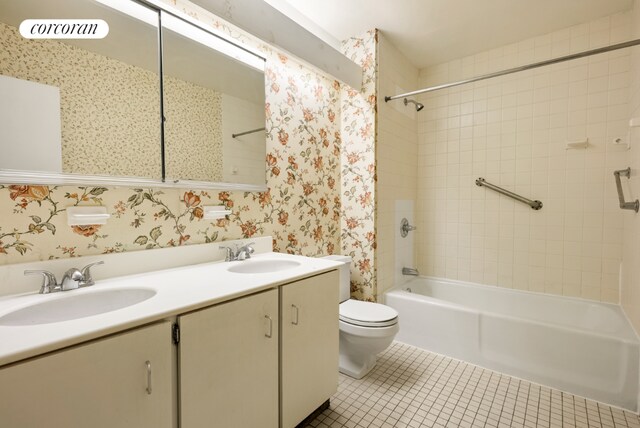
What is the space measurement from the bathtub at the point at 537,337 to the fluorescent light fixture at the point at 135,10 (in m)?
2.28

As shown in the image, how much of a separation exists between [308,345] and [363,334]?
0.50 m

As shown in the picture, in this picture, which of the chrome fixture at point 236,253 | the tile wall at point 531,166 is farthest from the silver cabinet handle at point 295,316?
the tile wall at point 531,166

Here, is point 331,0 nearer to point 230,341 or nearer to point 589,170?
point 230,341

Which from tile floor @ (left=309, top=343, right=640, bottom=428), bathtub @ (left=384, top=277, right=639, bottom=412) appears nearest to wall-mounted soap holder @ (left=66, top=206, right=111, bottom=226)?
tile floor @ (left=309, top=343, right=640, bottom=428)

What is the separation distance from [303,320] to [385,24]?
2.15 meters

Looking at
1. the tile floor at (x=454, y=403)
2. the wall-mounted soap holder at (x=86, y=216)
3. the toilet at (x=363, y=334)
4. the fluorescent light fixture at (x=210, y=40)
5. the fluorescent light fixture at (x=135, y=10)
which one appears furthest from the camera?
the toilet at (x=363, y=334)

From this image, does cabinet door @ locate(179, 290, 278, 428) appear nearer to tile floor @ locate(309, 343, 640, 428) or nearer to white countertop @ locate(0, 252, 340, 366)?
white countertop @ locate(0, 252, 340, 366)

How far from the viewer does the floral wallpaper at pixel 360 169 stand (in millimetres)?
2342

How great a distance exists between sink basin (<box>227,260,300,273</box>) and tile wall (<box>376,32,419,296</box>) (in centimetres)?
99

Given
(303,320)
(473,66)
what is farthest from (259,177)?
(473,66)

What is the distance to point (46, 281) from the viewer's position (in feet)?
3.33

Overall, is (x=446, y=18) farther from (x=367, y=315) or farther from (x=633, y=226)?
(x=367, y=315)

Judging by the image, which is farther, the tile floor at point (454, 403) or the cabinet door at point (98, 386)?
the tile floor at point (454, 403)

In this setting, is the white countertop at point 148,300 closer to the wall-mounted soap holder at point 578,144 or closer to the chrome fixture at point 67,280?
the chrome fixture at point 67,280
